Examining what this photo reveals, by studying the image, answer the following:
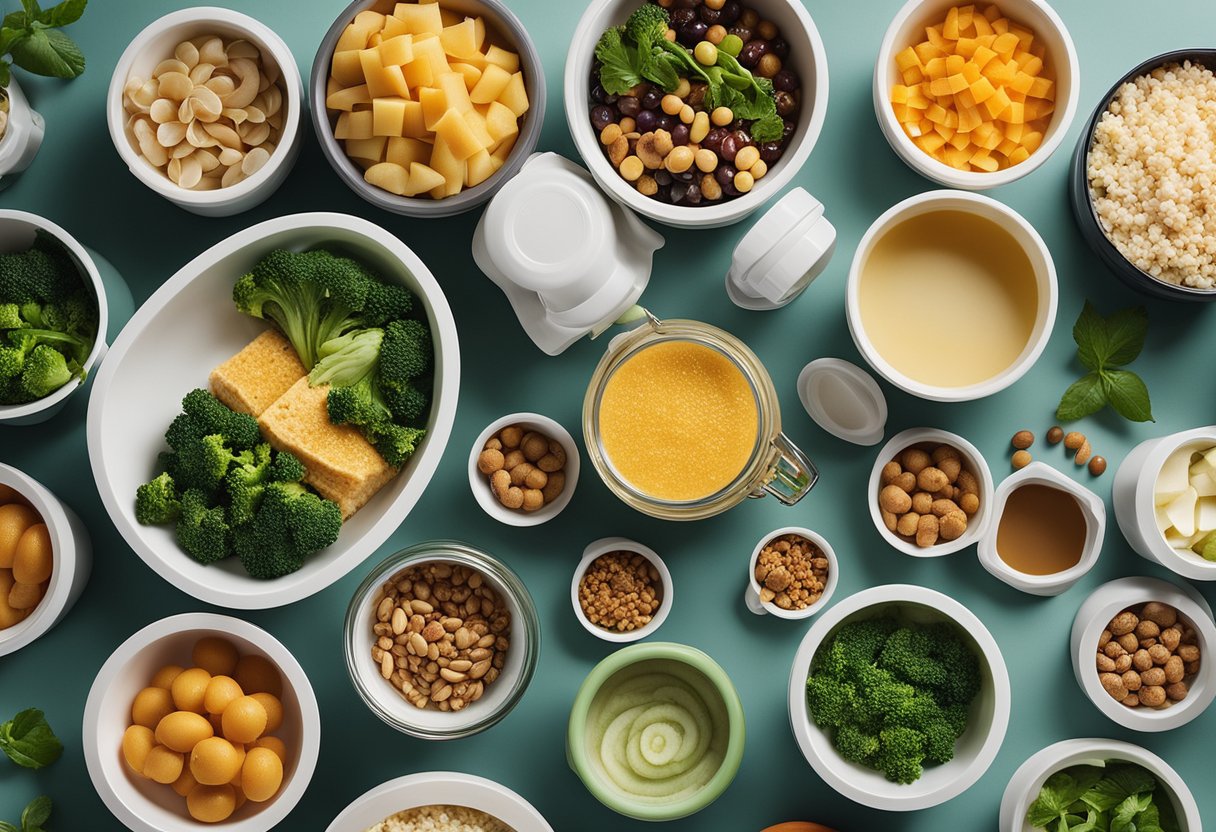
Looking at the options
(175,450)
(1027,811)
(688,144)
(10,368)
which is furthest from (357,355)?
(1027,811)

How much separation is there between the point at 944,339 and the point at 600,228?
0.67 m

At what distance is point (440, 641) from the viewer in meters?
1.72

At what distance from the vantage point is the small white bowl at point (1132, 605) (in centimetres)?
175

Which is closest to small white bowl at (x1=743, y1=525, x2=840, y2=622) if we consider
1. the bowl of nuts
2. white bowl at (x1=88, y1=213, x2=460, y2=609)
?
the bowl of nuts

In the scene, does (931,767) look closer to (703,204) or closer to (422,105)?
(703,204)

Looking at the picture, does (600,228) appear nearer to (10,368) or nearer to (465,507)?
(465,507)

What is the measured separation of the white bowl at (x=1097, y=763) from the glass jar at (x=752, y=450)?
0.67 m

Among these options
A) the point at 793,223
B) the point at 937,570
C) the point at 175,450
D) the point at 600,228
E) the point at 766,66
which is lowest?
the point at 175,450

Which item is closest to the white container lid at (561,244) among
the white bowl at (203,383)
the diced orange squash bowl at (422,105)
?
the diced orange squash bowl at (422,105)

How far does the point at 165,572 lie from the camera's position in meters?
1.58

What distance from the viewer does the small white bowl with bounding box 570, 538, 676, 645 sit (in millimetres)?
1766

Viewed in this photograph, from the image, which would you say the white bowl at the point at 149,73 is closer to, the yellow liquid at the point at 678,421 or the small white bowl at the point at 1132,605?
the yellow liquid at the point at 678,421

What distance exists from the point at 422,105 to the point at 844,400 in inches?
36.9

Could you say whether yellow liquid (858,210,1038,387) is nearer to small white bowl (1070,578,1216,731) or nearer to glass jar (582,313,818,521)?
glass jar (582,313,818,521)
